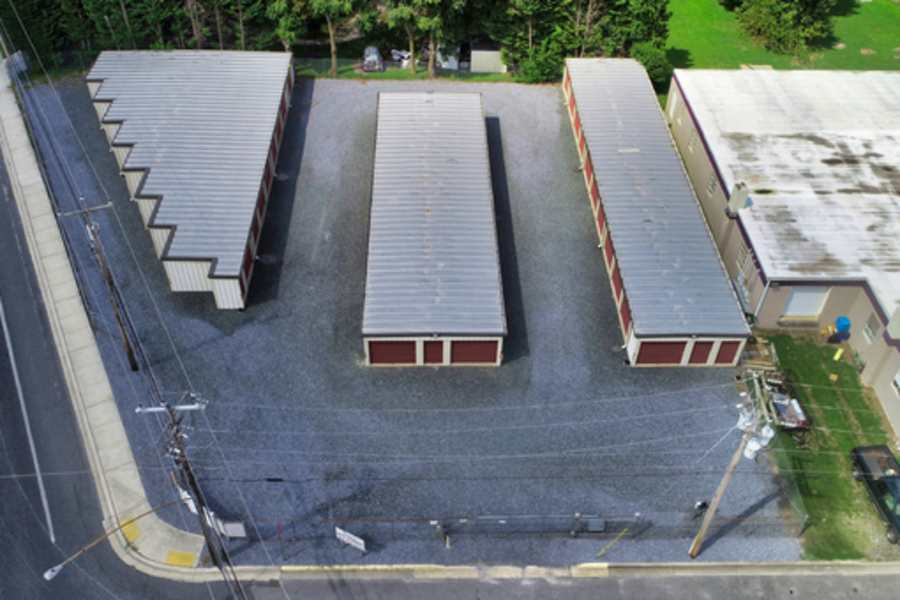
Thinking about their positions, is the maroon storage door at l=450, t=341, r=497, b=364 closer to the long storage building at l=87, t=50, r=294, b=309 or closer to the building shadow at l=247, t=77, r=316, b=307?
the building shadow at l=247, t=77, r=316, b=307

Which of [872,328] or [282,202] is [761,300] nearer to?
[872,328]

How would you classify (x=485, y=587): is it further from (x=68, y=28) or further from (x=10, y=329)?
(x=68, y=28)

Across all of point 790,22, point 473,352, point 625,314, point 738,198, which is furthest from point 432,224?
point 790,22

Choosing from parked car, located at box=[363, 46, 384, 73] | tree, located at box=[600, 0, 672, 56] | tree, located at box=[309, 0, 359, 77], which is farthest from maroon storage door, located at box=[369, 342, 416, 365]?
tree, located at box=[600, 0, 672, 56]

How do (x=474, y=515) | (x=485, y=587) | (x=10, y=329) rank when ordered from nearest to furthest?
(x=485, y=587), (x=474, y=515), (x=10, y=329)

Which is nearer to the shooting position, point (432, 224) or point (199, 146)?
point (432, 224)

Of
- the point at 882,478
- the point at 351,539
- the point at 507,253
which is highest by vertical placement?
the point at 507,253

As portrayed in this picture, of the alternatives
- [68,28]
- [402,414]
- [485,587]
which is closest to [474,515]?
[485,587]
